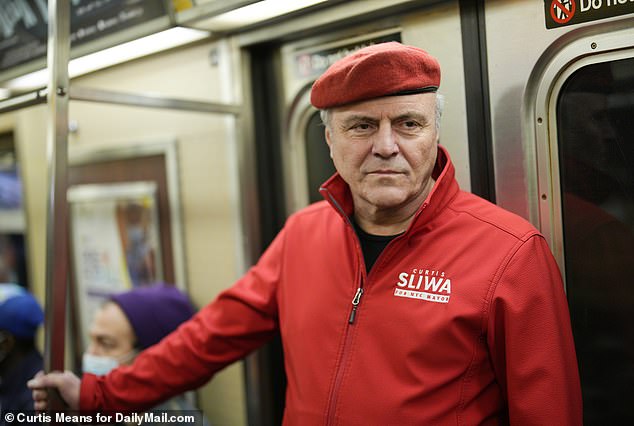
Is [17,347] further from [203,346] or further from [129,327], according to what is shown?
[203,346]

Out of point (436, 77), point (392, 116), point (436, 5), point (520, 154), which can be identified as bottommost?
point (520, 154)

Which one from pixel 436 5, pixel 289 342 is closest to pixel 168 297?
pixel 289 342

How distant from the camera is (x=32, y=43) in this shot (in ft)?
9.08

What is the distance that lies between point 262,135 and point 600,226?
1.49m

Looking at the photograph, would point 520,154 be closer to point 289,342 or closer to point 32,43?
point 289,342

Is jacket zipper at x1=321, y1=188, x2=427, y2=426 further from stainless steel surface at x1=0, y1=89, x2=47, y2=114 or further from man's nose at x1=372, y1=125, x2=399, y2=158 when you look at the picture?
stainless steel surface at x1=0, y1=89, x2=47, y2=114

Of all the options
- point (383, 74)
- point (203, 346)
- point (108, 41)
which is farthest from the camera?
point (108, 41)

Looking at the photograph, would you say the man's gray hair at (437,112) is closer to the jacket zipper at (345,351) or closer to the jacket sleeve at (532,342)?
the jacket zipper at (345,351)

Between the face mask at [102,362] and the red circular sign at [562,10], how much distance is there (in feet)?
7.69

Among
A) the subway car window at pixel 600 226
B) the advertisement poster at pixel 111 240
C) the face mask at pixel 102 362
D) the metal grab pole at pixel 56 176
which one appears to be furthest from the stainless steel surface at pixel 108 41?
the subway car window at pixel 600 226

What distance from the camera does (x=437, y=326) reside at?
1571mm

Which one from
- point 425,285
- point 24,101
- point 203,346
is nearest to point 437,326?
point 425,285

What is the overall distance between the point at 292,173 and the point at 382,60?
108cm

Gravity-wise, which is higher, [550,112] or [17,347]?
[550,112]
